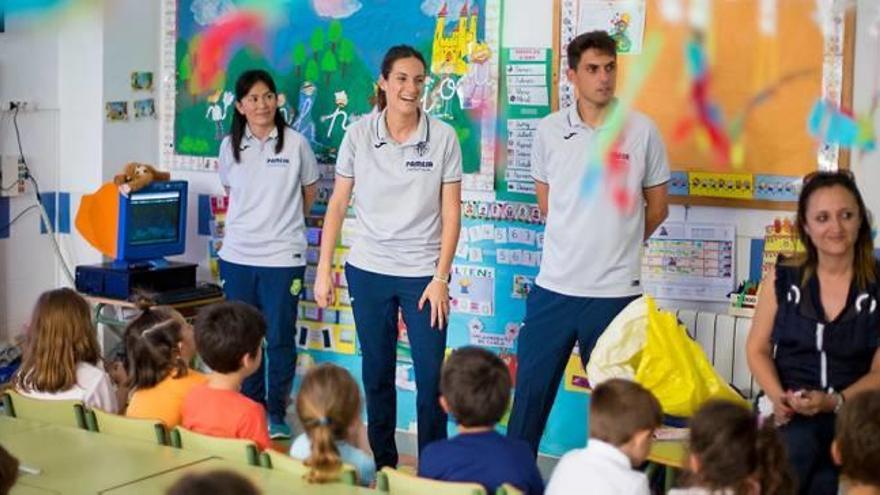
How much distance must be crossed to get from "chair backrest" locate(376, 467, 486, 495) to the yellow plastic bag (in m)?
1.32

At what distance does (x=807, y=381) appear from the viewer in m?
3.55

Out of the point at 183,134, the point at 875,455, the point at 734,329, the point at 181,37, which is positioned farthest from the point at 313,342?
the point at 875,455

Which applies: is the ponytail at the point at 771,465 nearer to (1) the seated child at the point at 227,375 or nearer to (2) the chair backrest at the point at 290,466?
(2) the chair backrest at the point at 290,466

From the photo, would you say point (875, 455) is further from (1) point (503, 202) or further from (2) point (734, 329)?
(1) point (503, 202)

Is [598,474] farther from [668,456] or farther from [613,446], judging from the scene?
[668,456]

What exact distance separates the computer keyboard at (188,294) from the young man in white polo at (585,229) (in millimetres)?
1825

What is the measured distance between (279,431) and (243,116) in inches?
53.3

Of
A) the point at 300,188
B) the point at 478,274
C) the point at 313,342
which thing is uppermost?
the point at 300,188

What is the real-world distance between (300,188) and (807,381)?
2.44m

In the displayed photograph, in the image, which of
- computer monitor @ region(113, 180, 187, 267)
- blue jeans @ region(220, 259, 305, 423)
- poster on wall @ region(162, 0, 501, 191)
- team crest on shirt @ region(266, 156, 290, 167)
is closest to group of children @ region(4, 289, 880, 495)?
blue jeans @ region(220, 259, 305, 423)

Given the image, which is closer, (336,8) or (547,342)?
(547,342)

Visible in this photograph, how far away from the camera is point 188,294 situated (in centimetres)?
546

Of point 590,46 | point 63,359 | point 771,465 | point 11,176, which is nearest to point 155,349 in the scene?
point 63,359

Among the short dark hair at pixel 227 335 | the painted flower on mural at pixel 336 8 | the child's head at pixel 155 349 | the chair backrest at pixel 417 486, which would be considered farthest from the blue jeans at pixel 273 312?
the chair backrest at pixel 417 486
